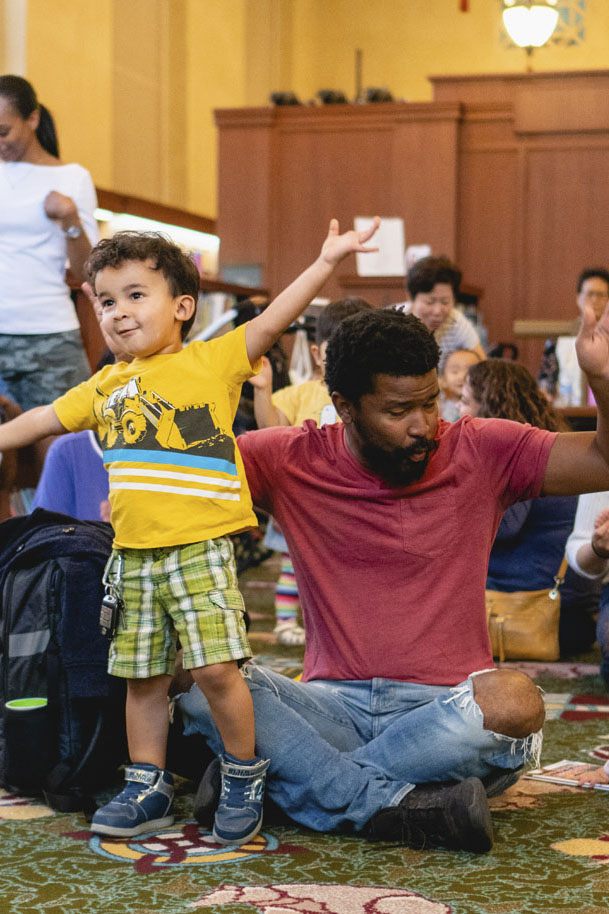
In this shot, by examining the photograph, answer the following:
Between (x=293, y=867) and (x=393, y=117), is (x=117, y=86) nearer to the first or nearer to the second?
(x=393, y=117)

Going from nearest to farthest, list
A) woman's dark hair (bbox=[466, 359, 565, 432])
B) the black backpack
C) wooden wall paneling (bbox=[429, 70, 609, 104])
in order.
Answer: the black backpack, woman's dark hair (bbox=[466, 359, 565, 432]), wooden wall paneling (bbox=[429, 70, 609, 104])

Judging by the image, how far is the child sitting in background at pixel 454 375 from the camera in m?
4.62

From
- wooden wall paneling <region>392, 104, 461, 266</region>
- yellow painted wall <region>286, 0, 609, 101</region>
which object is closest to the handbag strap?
wooden wall paneling <region>392, 104, 461, 266</region>

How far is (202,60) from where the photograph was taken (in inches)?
474

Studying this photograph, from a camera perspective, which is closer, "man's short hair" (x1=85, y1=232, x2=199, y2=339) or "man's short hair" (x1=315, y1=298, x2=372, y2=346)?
"man's short hair" (x1=85, y1=232, x2=199, y2=339)

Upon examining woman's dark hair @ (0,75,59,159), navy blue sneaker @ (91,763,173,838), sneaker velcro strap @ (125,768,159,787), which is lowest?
navy blue sneaker @ (91,763,173,838)

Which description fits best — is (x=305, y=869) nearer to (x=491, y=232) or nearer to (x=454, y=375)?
(x=454, y=375)

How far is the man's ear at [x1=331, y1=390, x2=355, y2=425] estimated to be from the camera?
213 cm

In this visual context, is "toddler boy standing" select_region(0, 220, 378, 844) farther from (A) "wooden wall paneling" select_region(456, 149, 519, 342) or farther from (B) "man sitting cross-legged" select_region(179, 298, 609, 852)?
(A) "wooden wall paneling" select_region(456, 149, 519, 342)

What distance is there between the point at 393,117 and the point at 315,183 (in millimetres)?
736

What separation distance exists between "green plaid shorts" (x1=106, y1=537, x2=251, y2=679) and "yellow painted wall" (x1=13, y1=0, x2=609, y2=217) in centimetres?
825

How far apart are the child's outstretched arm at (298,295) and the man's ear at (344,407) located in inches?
5.9

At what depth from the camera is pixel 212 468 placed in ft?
6.68

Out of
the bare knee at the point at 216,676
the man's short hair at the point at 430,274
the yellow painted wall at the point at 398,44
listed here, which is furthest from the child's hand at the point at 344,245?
the yellow painted wall at the point at 398,44
